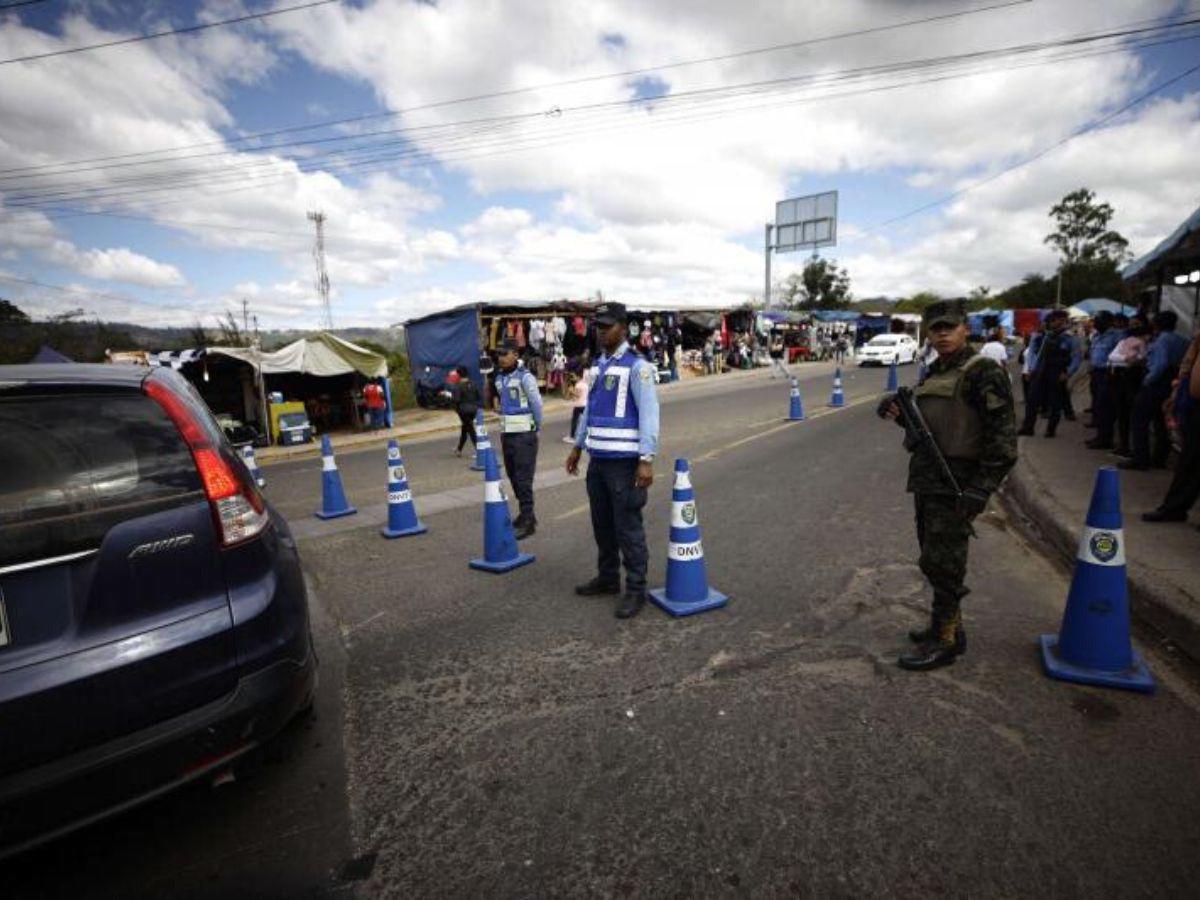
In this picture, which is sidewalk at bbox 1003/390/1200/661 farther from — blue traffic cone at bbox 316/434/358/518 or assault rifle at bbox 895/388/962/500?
blue traffic cone at bbox 316/434/358/518

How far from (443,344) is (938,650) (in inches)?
759

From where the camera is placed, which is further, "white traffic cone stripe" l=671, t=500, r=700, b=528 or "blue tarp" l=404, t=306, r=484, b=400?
"blue tarp" l=404, t=306, r=484, b=400

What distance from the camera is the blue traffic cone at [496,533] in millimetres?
5082

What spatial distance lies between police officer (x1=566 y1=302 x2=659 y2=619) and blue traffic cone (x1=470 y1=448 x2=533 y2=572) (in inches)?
43.7

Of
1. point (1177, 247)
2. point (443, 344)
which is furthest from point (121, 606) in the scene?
point (443, 344)

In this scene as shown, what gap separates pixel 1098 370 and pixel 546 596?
8816mm

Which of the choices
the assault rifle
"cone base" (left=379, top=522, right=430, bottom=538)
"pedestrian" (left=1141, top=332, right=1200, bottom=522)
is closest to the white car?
"pedestrian" (left=1141, top=332, right=1200, bottom=522)

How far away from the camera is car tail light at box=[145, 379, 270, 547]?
7.52 ft

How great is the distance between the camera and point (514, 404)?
20.2 ft

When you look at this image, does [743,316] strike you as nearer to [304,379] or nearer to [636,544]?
[304,379]

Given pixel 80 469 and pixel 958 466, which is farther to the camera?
pixel 958 466

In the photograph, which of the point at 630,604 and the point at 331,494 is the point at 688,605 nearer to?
the point at 630,604

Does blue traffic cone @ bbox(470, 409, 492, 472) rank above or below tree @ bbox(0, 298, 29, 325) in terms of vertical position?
below

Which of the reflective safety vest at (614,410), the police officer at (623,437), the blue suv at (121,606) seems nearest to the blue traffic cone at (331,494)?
the police officer at (623,437)
